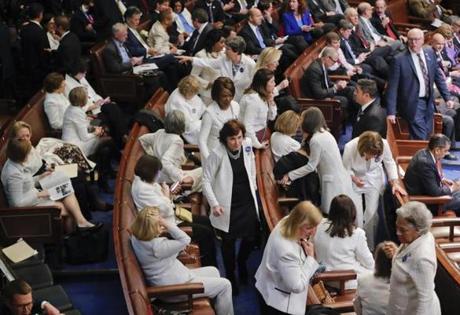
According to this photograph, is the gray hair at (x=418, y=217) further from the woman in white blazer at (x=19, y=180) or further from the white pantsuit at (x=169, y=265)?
the woman in white blazer at (x=19, y=180)

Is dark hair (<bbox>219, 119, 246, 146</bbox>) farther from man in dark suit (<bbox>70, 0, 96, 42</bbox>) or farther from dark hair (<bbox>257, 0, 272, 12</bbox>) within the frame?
dark hair (<bbox>257, 0, 272, 12</bbox>)

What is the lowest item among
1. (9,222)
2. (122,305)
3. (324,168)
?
(122,305)

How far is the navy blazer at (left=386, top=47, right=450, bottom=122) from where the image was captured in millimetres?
6320

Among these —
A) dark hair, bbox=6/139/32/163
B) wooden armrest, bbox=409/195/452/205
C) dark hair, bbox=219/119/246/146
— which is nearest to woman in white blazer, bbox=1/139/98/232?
dark hair, bbox=6/139/32/163

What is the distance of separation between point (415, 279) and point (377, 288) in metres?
0.37

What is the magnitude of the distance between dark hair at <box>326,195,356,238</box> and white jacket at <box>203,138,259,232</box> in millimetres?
729

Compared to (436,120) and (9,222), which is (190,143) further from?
(436,120)

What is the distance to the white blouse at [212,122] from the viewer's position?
4984mm

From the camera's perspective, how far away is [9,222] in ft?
15.6

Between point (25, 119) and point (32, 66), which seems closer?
point (25, 119)

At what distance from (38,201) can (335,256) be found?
1918mm

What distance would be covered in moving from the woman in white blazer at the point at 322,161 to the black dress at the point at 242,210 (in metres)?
0.29

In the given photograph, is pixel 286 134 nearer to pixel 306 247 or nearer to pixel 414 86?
pixel 306 247

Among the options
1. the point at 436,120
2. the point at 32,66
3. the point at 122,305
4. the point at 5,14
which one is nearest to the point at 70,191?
the point at 122,305
